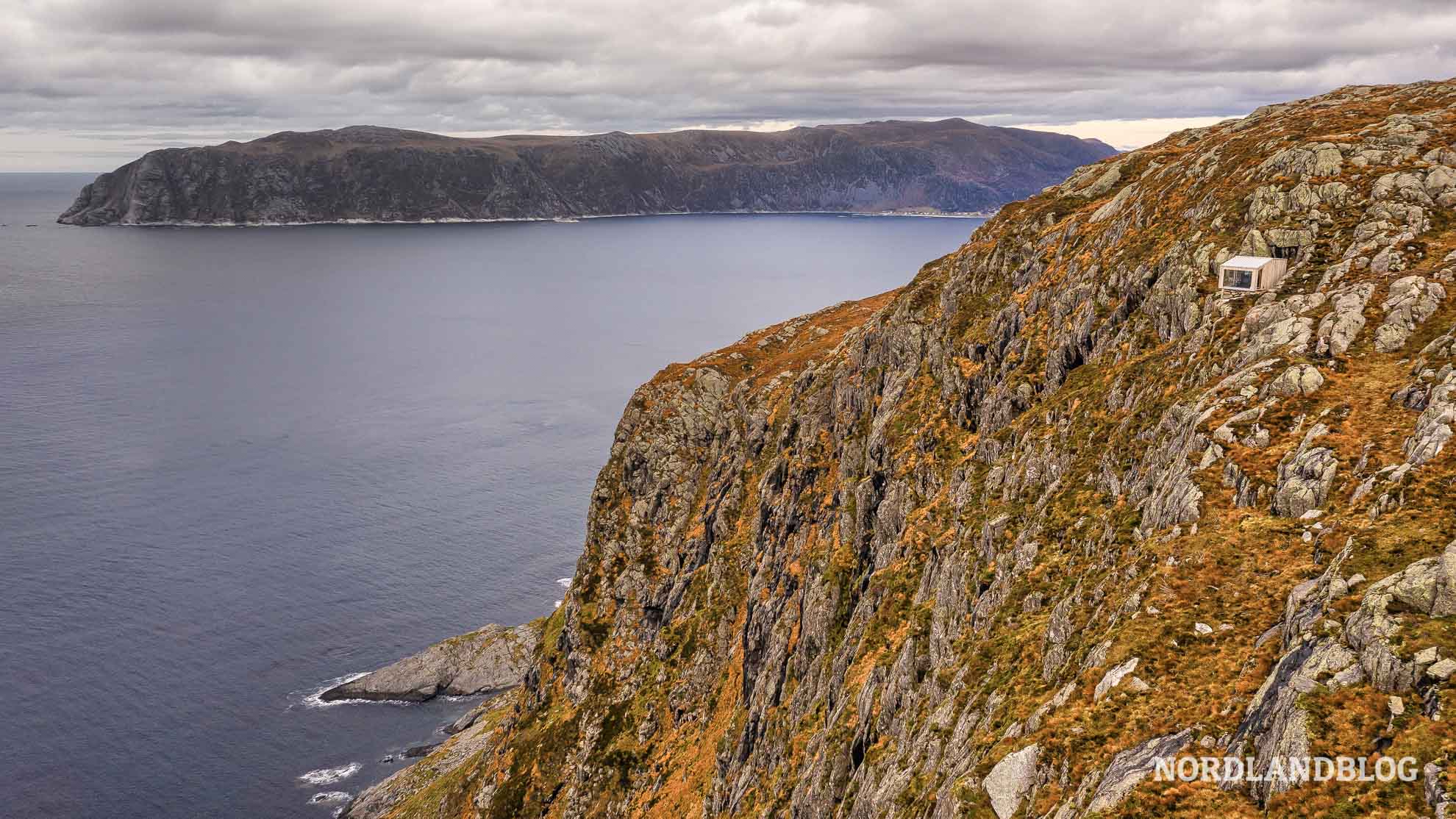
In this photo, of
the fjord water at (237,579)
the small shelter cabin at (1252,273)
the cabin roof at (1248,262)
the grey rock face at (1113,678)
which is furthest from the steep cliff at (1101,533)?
the fjord water at (237,579)

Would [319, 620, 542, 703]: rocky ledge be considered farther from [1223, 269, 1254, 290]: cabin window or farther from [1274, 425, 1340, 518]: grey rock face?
[1274, 425, 1340, 518]: grey rock face

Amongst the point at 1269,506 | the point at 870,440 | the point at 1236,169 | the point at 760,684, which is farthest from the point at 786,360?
the point at 1269,506

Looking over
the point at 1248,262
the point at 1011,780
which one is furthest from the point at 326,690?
the point at 1248,262

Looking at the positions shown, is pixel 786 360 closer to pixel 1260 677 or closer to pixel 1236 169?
pixel 1236 169

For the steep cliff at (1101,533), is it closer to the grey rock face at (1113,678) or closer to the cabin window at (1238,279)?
the grey rock face at (1113,678)

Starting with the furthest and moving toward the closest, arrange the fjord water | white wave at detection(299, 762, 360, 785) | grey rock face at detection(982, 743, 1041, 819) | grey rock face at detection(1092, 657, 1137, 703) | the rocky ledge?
the rocky ledge
the fjord water
white wave at detection(299, 762, 360, 785)
grey rock face at detection(1092, 657, 1137, 703)
grey rock face at detection(982, 743, 1041, 819)

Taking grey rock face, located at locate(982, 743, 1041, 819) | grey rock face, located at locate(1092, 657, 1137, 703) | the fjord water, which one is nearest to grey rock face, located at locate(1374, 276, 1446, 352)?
grey rock face, located at locate(1092, 657, 1137, 703)

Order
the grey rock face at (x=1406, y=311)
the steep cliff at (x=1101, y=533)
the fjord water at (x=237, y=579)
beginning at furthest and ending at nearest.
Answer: the fjord water at (x=237, y=579), the grey rock face at (x=1406, y=311), the steep cliff at (x=1101, y=533)

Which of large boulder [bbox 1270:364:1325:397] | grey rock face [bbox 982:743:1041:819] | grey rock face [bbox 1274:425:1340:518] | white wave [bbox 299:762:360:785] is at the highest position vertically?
large boulder [bbox 1270:364:1325:397]
